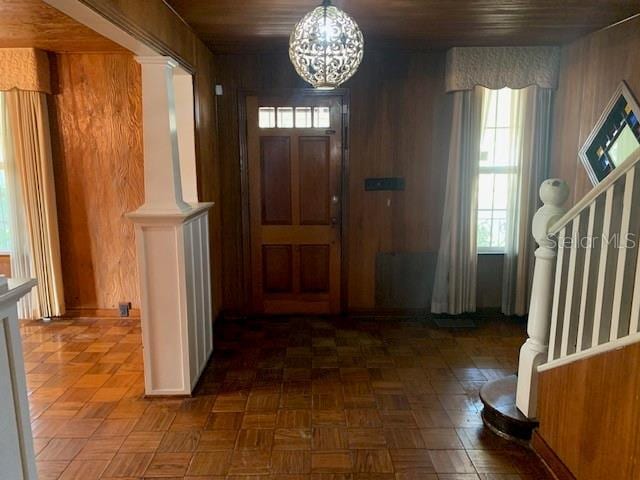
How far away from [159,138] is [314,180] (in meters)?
1.71

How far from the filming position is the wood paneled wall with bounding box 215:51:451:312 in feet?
13.7

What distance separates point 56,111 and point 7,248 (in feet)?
4.21

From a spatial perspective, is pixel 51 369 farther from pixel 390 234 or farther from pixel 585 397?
pixel 585 397

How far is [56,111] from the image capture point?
13.5 feet

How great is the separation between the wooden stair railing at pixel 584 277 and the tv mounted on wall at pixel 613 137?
42.3 inches

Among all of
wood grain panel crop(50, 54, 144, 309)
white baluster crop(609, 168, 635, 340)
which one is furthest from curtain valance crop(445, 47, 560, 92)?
wood grain panel crop(50, 54, 144, 309)

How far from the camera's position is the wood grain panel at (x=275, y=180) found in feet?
14.0

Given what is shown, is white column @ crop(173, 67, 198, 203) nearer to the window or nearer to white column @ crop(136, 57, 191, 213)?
white column @ crop(136, 57, 191, 213)

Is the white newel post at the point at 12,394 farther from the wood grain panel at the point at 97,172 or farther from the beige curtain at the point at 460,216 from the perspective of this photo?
the beige curtain at the point at 460,216

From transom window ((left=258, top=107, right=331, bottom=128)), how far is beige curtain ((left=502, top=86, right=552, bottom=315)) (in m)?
1.57

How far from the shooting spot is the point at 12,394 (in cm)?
138

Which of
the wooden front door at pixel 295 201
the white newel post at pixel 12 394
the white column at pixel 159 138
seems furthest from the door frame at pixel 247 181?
the white newel post at pixel 12 394

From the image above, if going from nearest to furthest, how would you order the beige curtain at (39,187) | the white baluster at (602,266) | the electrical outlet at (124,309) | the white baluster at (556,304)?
the white baluster at (602,266), the white baluster at (556,304), the beige curtain at (39,187), the electrical outlet at (124,309)

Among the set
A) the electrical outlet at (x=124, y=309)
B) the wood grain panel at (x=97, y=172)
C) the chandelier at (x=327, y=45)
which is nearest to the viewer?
the chandelier at (x=327, y=45)
